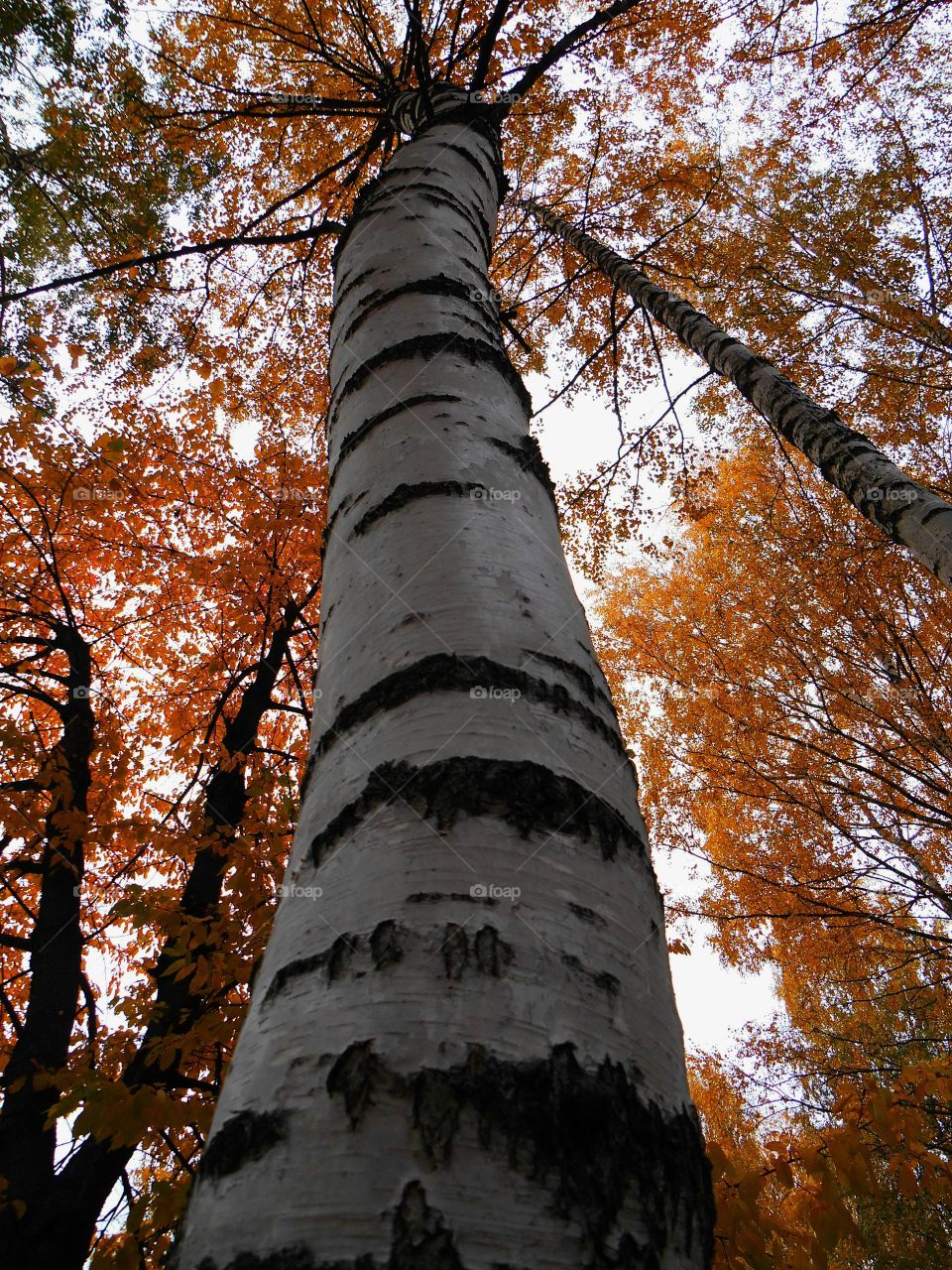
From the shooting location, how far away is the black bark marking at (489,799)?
0.66 meters

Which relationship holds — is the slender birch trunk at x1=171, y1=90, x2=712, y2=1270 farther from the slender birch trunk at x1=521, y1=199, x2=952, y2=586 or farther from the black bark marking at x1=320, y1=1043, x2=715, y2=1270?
the slender birch trunk at x1=521, y1=199, x2=952, y2=586

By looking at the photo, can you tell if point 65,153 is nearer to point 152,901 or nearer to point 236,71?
point 236,71

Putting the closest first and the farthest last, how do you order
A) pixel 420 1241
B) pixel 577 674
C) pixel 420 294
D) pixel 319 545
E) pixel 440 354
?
pixel 420 1241 → pixel 577 674 → pixel 440 354 → pixel 420 294 → pixel 319 545

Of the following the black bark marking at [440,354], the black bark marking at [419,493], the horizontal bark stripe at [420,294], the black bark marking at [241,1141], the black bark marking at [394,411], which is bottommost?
the black bark marking at [241,1141]

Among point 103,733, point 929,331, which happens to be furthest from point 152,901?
point 929,331

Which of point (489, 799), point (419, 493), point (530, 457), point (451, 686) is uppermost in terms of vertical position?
point (530, 457)

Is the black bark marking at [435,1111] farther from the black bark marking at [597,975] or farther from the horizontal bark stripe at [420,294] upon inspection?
the horizontal bark stripe at [420,294]

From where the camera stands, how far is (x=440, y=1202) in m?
0.42

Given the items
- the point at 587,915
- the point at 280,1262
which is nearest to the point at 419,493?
the point at 587,915

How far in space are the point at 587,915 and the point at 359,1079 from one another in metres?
0.25

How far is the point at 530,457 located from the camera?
126cm

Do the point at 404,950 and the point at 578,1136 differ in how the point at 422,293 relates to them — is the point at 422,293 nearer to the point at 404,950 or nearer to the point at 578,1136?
the point at 404,950

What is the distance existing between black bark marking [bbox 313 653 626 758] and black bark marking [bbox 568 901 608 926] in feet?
0.83

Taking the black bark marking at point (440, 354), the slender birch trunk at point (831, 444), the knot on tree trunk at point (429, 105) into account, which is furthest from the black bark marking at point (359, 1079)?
the knot on tree trunk at point (429, 105)
